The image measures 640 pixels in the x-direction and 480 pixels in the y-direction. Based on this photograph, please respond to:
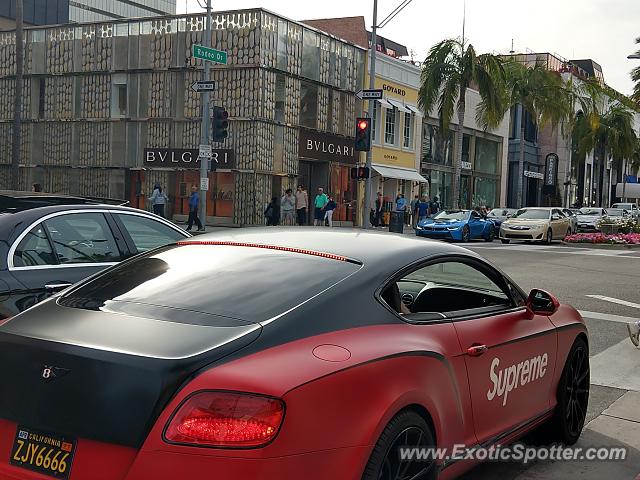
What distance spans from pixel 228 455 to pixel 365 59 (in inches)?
1564

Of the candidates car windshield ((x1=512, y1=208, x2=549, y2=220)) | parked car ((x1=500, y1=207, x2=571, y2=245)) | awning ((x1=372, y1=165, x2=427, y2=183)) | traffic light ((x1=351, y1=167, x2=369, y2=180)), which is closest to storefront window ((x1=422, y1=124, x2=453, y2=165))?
awning ((x1=372, y1=165, x2=427, y2=183))

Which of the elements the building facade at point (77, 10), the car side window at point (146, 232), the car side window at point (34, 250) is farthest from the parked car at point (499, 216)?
the building facade at point (77, 10)

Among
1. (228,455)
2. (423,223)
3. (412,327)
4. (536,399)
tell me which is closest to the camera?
(228,455)

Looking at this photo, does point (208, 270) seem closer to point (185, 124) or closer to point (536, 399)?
point (536, 399)

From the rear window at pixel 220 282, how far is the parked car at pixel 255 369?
1cm

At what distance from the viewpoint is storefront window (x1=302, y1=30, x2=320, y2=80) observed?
120 ft

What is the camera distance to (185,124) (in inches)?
1406

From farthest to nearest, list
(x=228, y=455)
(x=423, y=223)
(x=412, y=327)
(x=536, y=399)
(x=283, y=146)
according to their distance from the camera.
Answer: (x=283, y=146) → (x=423, y=223) → (x=536, y=399) → (x=412, y=327) → (x=228, y=455)

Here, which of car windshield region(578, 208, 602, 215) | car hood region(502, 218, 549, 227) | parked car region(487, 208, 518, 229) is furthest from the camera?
car windshield region(578, 208, 602, 215)

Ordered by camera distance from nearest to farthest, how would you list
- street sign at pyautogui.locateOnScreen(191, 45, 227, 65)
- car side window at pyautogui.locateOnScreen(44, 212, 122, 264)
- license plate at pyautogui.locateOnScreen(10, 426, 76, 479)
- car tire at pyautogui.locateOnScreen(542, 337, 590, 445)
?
1. license plate at pyautogui.locateOnScreen(10, 426, 76, 479)
2. car tire at pyautogui.locateOnScreen(542, 337, 590, 445)
3. car side window at pyautogui.locateOnScreen(44, 212, 122, 264)
4. street sign at pyautogui.locateOnScreen(191, 45, 227, 65)

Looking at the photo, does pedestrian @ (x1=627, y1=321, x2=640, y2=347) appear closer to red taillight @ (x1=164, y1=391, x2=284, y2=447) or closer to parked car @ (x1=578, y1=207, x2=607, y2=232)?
red taillight @ (x1=164, y1=391, x2=284, y2=447)

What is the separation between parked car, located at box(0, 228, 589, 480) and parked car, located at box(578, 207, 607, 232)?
37462mm

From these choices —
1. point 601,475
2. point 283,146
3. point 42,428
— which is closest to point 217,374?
point 42,428

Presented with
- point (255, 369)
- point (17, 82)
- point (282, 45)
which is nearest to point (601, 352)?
point (255, 369)
